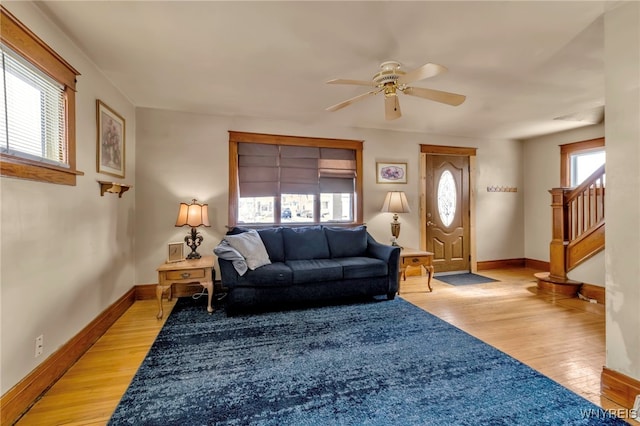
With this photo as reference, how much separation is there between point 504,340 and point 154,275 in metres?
4.02

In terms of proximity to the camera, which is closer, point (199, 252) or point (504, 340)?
point (504, 340)

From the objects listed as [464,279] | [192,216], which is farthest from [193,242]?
[464,279]

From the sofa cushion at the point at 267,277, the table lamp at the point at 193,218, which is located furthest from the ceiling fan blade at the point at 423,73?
the table lamp at the point at 193,218

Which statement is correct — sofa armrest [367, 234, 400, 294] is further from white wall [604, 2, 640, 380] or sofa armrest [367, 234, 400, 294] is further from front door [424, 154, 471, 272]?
white wall [604, 2, 640, 380]

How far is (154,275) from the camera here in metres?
3.86

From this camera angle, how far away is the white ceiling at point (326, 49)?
1.93 m

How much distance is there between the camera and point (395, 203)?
4.59 m

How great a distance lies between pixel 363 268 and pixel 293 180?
1.72 m

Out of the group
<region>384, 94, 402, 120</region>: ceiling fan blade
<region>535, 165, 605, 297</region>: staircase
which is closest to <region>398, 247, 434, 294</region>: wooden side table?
<region>535, 165, 605, 297</region>: staircase

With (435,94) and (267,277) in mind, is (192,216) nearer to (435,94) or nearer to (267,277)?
(267,277)

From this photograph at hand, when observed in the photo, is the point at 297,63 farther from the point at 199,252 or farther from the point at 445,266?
the point at 445,266

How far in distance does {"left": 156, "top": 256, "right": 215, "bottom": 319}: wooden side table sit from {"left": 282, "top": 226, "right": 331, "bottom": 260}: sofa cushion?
1019mm

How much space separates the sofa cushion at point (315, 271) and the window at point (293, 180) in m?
1.09

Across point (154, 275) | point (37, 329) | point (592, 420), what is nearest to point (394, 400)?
point (592, 420)
